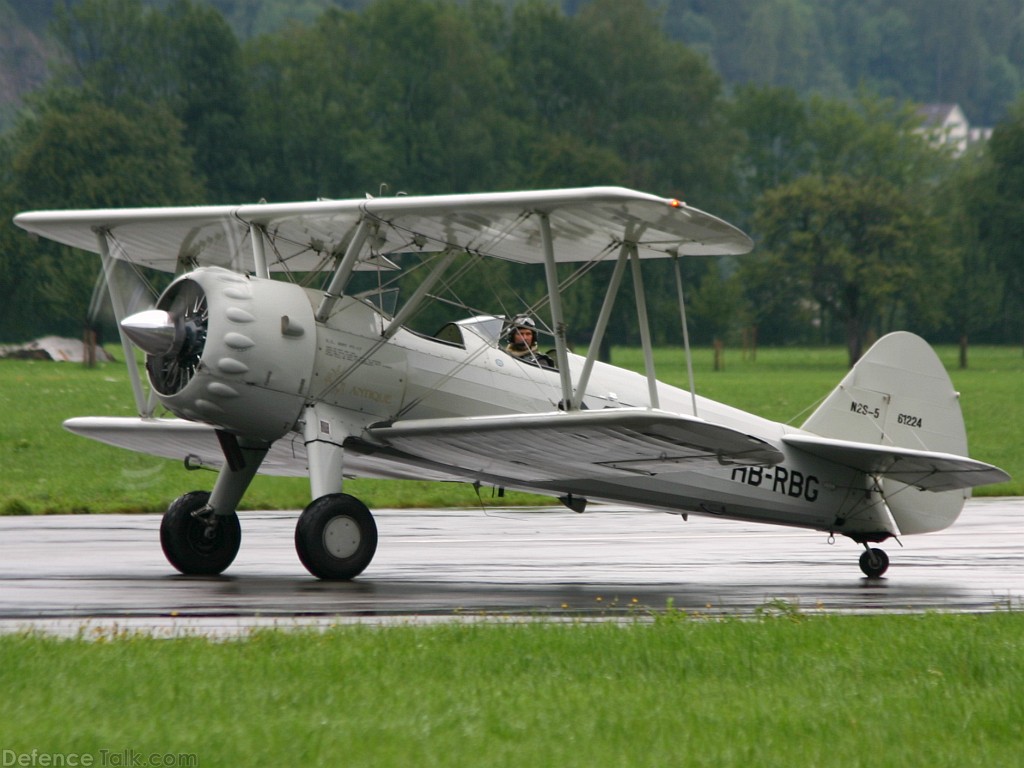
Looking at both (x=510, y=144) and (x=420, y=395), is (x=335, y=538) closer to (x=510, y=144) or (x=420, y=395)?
(x=420, y=395)

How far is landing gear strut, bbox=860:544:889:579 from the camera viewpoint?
1229 centimetres

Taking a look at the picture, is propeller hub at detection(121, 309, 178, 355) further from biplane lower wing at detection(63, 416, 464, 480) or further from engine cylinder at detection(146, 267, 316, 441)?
biplane lower wing at detection(63, 416, 464, 480)

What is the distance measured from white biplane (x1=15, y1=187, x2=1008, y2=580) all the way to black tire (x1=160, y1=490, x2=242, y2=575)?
0.05ft

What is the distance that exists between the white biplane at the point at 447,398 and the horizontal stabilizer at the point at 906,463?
0.09 feet

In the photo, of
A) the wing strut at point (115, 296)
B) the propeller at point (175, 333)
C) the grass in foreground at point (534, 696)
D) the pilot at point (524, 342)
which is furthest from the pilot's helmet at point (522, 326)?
the grass in foreground at point (534, 696)

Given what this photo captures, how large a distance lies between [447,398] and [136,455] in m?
12.4

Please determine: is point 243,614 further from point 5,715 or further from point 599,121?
point 599,121

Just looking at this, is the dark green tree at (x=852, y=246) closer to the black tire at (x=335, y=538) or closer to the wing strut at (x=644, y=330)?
the wing strut at (x=644, y=330)

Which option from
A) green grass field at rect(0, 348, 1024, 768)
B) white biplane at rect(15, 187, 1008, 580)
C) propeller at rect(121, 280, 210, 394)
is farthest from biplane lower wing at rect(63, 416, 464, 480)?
green grass field at rect(0, 348, 1024, 768)

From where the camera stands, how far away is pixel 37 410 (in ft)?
94.7

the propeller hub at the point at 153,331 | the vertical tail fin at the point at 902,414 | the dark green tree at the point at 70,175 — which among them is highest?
the dark green tree at the point at 70,175

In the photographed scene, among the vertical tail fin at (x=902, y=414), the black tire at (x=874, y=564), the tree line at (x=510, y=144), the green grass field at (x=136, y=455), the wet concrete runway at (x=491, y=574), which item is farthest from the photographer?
the tree line at (x=510, y=144)

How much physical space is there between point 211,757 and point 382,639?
2371 mm

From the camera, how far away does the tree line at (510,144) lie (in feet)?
231
